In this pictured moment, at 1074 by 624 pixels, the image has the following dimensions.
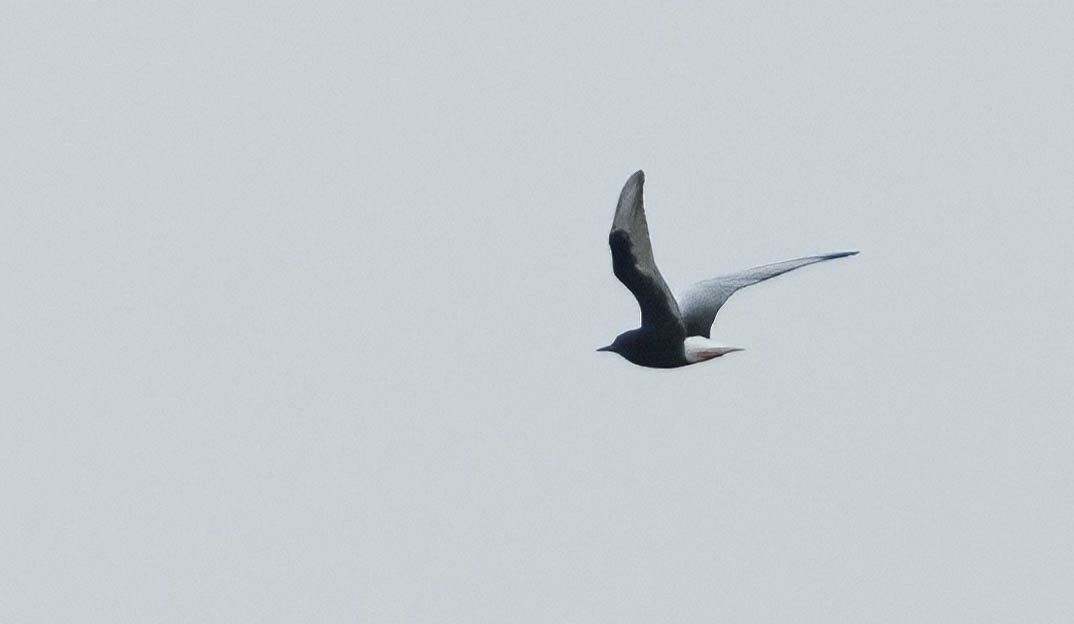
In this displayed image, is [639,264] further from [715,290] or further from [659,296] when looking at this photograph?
[715,290]

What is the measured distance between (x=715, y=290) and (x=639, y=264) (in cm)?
352

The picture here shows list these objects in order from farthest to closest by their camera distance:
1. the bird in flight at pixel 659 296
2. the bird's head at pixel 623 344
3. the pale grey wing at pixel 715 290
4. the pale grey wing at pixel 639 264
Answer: the pale grey wing at pixel 715 290, the bird's head at pixel 623 344, the bird in flight at pixel 659 296, the pale grey wing at pixel 639 264

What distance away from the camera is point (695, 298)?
69.7 feet

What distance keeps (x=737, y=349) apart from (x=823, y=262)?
2199 mm

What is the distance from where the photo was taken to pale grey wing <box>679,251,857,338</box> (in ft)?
68.6

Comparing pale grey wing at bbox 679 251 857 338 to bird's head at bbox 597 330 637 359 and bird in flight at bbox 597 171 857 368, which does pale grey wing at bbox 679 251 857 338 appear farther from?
bird's head at bbox 597 330 637 359

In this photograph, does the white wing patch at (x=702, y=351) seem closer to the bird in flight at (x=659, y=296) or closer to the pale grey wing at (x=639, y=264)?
the bird in flight at (x=659, y=296)

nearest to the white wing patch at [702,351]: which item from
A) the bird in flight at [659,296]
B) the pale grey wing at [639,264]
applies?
the bird in flight at [659,296]

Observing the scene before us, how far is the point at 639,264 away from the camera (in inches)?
714

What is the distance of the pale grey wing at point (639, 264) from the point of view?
57.7 ft

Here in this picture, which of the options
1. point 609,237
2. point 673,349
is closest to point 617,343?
point 673,349

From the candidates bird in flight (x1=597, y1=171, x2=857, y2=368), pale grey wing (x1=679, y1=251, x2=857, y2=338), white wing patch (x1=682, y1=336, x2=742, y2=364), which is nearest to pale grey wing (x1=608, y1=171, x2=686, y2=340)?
bird in flight (x1=597, y1=171, x2=857, y2=368)

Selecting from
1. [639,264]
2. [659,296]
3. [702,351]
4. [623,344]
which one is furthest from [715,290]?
[639,264]

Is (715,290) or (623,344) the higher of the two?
(715,290)
